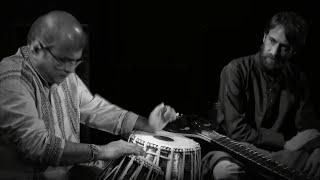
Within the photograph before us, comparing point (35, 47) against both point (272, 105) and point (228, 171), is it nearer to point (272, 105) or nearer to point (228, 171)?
point (228, 171)

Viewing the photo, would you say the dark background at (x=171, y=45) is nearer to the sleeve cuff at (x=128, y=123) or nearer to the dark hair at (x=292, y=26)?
the dark hair at (x=292, y=26)

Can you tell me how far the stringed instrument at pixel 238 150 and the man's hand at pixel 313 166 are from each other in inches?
14.2

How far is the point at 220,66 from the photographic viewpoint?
4648mm

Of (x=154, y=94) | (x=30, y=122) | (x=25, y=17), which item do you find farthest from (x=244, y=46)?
(x=30, y=122)

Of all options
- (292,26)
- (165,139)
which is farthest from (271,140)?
(165,139)

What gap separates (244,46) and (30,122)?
274 centimetres

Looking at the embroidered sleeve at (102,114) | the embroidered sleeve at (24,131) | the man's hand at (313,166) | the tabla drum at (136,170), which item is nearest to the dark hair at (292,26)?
the man's hand at (313,166)

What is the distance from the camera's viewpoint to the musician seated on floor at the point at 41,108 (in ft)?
8.79

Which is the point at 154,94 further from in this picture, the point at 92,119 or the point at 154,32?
the point at 92,119

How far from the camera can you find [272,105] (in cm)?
397

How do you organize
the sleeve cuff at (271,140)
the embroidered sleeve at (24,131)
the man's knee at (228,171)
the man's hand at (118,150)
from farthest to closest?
the sleeve cuff at (271,140)
the man's knee at (228,171)
the man's hand at (118,150)
the embroidered sleeve at (24,131)

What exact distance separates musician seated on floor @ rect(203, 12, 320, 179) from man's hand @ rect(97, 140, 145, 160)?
3.29 feet

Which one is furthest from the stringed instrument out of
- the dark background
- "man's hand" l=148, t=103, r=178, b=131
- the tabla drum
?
the dark background

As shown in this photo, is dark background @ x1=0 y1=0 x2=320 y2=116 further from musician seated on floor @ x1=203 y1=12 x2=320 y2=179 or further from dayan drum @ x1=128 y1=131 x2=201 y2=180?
dayan drum @ x1=128 y1=131 x2=201 y2=180
